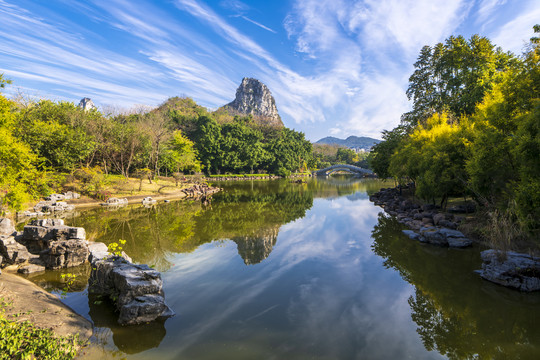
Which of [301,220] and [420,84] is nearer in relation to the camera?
[301,220]

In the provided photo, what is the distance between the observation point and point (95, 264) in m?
8.79

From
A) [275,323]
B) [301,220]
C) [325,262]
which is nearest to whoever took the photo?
[275,323]

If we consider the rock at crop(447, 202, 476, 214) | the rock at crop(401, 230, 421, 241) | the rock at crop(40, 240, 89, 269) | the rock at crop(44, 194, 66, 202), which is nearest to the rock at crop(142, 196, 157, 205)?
the rock at crop(44, 194, 66, 202)

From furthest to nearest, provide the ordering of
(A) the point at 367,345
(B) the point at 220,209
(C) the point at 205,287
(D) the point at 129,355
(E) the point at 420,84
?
(E) the point at 420,84 < (B) the point at 220,209 < (C) the point at 205,287 < (A) the point at 367,345 < (D) the point at 129,355

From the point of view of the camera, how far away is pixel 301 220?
20500mm

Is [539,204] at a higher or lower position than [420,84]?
lower

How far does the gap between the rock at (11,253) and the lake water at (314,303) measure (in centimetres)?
178

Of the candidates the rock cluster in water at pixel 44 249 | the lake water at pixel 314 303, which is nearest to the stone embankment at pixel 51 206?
the lake water at pixel 314 303

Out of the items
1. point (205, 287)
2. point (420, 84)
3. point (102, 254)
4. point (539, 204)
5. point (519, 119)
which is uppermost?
point (420, 84)

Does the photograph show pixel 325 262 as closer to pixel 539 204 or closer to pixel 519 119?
pixel 539 204

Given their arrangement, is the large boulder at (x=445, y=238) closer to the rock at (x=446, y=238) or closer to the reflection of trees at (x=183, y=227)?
the rock at (x=446, y=238)

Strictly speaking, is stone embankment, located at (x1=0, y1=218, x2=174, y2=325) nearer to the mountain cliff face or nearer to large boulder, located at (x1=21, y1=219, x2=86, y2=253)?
large boulder, located at (x1=21, y1=219, x2=86, y2=253)

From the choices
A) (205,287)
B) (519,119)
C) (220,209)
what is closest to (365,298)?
(205,287)

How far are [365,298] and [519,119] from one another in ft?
28.6
